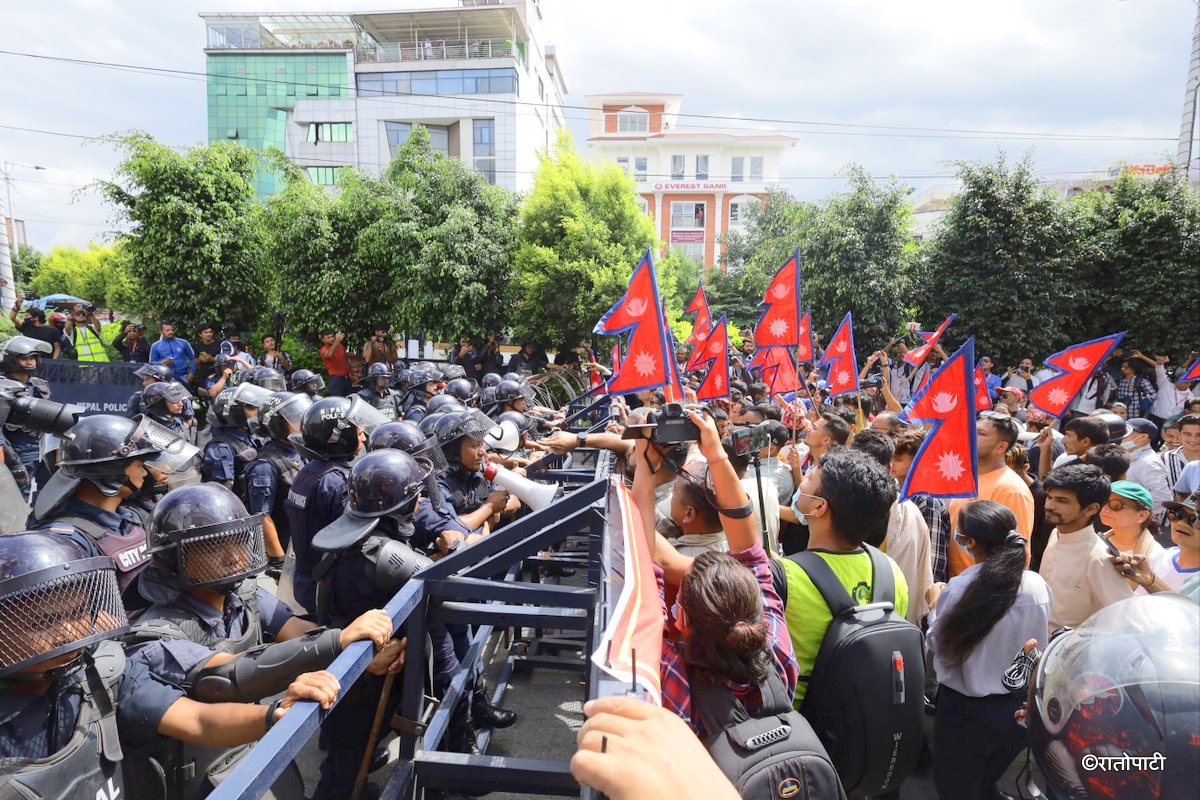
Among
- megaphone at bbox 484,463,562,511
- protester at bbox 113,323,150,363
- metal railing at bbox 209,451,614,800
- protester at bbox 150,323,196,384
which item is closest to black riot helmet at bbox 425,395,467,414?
megaphone at bbox 484,463,562,511

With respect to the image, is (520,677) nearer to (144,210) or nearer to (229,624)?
(229,624)

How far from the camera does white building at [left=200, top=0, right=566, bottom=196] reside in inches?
1747

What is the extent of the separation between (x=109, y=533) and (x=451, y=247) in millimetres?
12240

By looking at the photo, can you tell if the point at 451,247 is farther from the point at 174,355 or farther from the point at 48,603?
the point at 48,603

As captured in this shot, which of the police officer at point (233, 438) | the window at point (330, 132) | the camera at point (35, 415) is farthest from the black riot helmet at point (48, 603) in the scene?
the window at point (330, 132)

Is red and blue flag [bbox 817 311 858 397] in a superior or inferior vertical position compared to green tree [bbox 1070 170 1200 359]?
inferior

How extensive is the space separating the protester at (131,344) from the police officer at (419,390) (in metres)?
6.78

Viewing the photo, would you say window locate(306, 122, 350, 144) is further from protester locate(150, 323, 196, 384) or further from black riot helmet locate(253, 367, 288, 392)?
black riot helmet locate(253, 367, 288, 392)

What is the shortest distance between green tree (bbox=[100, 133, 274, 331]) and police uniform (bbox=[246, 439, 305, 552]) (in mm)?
12384

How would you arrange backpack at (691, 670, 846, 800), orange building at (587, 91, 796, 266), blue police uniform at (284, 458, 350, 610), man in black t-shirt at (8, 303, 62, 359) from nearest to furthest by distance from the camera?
backpack at (691, 670, 846, 800) → blue police uniform at (284, 458, 350, 610) → man in black t-shirt at (8, 303, 62, 359) → orange building at (587, 91, 796, 266)

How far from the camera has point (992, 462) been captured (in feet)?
14.1

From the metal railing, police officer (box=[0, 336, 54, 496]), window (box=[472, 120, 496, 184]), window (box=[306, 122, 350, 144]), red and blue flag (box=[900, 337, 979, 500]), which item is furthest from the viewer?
window (box=[306, 122, 350, 144])

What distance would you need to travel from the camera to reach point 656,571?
225 centimetres

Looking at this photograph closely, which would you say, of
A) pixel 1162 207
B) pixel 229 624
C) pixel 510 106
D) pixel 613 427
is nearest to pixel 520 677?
pixel 613 427
